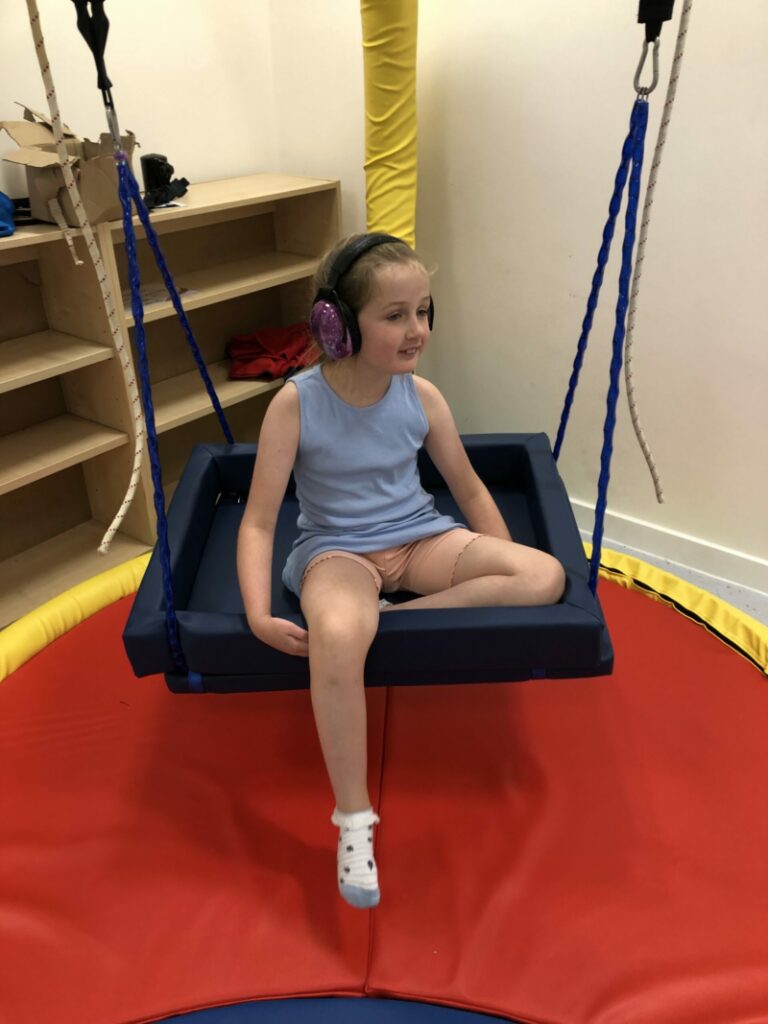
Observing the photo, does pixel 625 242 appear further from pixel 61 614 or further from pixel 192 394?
pixel 192 394

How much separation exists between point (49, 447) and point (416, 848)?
1.54 meters

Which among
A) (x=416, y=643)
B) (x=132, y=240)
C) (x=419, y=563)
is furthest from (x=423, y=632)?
(x=132, y=240)

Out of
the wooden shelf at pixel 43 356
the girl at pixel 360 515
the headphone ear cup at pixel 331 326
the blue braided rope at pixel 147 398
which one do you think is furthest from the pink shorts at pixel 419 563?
the wooden shelf at pixel 43 356

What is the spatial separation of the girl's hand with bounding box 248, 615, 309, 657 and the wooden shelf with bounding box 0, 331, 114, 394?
1.14 m

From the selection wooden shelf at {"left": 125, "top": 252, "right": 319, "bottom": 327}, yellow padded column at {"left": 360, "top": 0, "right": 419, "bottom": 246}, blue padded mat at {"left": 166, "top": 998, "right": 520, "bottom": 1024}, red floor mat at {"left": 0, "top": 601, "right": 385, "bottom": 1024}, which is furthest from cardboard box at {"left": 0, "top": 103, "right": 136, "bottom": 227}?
blue padded mat at {"left": 166, "top": 998, "right": 520, "bottom": 1024}

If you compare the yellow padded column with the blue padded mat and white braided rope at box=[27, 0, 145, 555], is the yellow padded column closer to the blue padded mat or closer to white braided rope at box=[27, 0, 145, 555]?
white braided rope at box=[27, 0, 145, 555]

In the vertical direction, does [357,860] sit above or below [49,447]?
below

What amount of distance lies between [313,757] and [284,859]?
9.2 inches

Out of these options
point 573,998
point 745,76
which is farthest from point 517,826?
point 745,76

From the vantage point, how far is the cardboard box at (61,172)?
1832 mm

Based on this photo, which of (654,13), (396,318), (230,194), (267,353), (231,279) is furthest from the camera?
(267,353)

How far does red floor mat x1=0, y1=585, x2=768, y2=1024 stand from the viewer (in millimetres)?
1167

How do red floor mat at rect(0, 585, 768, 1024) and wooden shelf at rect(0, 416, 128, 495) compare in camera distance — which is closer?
red floor mat at rect(0, 585, 768, 1024)

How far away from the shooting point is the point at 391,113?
7.29 ft
